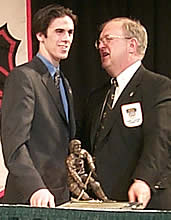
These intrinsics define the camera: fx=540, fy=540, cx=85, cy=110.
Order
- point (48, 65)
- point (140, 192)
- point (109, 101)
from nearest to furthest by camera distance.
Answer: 1. point (140, 192)
2. point (48, 65)
3. point (109, 101)

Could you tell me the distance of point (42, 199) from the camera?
4.45 feet

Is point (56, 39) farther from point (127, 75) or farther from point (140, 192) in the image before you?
point (140, 192)

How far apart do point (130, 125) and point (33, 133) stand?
1.07ft

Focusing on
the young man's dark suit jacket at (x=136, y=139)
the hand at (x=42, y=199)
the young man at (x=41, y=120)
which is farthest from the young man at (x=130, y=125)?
the hand at (x=42, y=199)

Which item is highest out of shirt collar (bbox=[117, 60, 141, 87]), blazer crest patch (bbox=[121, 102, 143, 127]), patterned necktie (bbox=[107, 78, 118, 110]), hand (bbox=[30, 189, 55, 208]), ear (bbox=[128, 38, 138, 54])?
ear (bbox=[128, 38, 138, 54])

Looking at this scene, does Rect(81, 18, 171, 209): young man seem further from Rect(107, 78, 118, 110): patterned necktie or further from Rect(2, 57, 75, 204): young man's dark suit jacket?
Rect(2, 57, 75, 204): young man's dark suit jacket

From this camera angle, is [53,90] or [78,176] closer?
[78,176]

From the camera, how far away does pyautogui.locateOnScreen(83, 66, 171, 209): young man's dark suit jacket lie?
1645mm

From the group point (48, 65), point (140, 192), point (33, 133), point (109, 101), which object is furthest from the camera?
point (109, 101)

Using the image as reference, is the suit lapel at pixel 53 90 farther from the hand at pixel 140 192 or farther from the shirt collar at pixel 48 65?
the hand at pixel 140 192

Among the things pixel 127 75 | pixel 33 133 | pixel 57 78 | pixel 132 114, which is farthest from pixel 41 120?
pixel 127 75

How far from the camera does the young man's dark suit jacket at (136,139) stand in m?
1.64

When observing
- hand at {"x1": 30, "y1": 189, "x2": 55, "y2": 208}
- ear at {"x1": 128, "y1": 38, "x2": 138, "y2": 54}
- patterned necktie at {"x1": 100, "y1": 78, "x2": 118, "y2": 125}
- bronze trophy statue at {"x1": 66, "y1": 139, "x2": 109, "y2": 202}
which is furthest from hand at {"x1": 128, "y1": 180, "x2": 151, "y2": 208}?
ear at {"x1": 128, "y1": 38, "x2": 138, "y2": 54}

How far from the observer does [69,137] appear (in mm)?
1738
